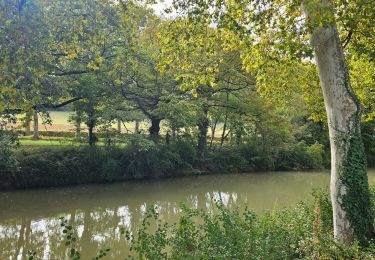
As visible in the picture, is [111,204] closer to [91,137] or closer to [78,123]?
[91,137]

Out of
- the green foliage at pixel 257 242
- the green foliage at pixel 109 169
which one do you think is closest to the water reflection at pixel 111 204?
the green foliage at pixel 109 169

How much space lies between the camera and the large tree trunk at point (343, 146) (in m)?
5.05

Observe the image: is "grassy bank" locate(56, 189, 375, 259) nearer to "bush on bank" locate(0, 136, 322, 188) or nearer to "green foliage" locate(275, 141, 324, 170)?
"bush on bank" locate(0, 136, 322, 188)

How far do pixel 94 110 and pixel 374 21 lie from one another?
44.4 ft

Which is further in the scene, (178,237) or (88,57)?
(88,57)

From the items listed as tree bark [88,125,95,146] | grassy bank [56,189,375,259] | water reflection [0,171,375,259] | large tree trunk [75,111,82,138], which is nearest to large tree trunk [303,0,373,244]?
grassy bank [56,189,375,259]

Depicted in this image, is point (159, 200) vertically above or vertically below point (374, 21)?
below

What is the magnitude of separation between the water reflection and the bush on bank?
2.49ft

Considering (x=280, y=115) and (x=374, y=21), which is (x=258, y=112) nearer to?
(x=280, y=115)

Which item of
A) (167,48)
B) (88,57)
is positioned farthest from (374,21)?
(88,57)

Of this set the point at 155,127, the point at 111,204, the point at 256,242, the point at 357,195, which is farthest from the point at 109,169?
the point at 357,195

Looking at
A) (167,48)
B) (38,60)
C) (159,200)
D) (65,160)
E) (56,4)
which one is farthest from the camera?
(65,160)

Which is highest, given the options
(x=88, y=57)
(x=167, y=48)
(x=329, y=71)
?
(x=88, y=57)

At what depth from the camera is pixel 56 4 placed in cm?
782
